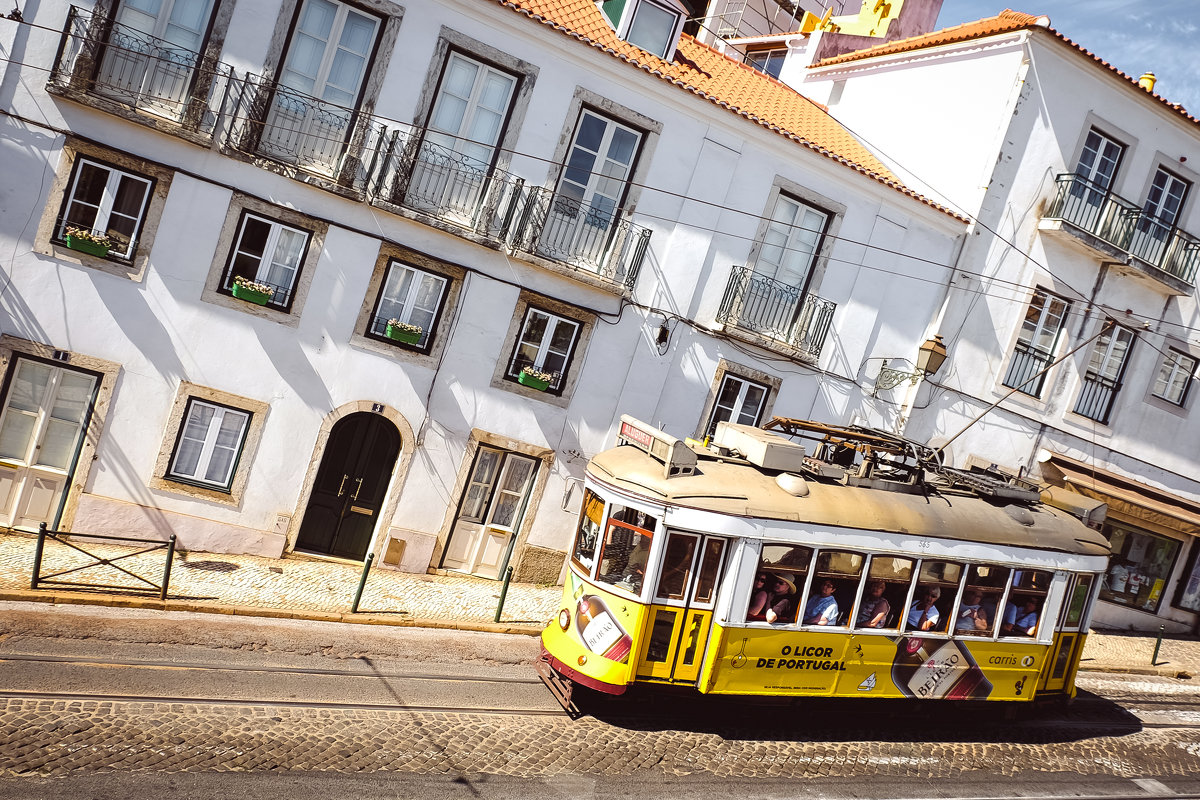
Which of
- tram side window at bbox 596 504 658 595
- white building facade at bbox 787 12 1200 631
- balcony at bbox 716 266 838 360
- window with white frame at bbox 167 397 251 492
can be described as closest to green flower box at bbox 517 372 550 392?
balcony at bbox 716 266 838 360

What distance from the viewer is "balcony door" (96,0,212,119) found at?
11.6 meters

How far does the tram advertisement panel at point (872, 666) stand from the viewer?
949cm

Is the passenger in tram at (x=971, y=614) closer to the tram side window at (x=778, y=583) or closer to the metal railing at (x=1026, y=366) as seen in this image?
the tram side window at (x=778, y=583)

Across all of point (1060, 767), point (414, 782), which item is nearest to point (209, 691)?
point (414, 782)

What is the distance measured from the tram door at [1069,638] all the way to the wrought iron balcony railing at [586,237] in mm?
7798

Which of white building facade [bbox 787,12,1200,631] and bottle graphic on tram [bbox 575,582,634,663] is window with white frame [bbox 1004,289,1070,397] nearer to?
white building facade [bbox 787,12,1200,631]

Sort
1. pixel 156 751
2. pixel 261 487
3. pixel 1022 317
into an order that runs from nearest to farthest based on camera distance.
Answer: pixel 156 751, pixel 261 487, pixel 1022 317

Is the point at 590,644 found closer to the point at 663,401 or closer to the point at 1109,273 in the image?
the point at 663,401

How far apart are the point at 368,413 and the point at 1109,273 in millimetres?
14966

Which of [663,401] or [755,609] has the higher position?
[663,401]

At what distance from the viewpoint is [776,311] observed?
50.6ft

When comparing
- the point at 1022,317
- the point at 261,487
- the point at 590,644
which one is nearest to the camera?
the point at 590,644

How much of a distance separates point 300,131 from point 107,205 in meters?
2.76

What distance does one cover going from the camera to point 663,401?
587 inches
